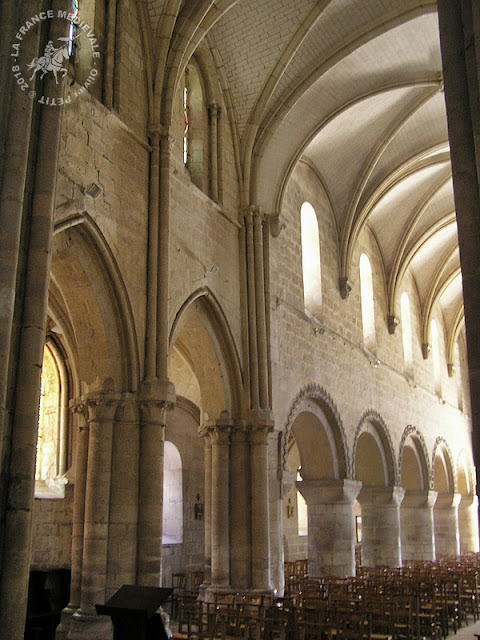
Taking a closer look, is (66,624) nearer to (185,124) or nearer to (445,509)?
(185,124)

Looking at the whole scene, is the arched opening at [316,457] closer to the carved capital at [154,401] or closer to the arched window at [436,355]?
the carved capital at [154,401]

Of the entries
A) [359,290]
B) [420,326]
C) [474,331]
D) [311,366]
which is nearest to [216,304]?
[311,366]

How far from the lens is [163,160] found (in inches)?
433

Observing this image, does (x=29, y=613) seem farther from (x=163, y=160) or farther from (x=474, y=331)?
(x=474, y=331)

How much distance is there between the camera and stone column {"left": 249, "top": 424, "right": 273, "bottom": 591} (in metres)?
12.1

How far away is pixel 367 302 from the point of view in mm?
20875

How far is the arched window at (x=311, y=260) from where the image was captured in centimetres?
1727

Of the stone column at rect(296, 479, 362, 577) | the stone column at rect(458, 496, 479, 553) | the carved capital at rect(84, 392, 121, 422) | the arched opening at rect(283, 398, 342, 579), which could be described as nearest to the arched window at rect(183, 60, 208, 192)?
the carved capital at rect(84, 392, 121, 422)

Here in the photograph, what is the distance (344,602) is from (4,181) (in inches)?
292

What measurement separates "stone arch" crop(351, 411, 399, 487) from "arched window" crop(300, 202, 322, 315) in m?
3.86

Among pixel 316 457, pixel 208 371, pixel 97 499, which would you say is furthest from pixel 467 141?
pixel 316 457

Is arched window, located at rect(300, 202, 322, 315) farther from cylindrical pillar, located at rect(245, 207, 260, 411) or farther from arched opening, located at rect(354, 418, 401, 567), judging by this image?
arched opening, located at rect(354, 418, 401, 567)

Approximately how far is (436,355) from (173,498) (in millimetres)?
15520

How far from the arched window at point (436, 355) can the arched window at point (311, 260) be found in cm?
1091
